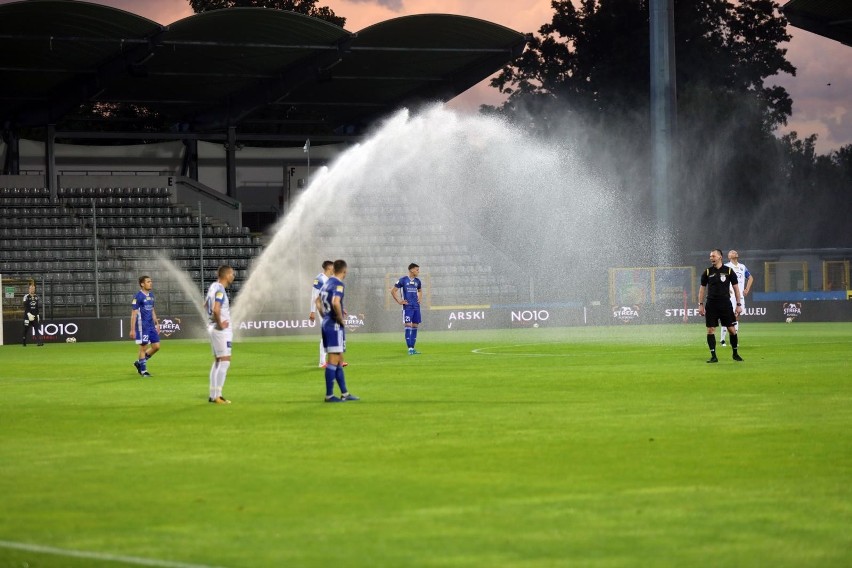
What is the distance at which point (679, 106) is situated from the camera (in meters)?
77.2

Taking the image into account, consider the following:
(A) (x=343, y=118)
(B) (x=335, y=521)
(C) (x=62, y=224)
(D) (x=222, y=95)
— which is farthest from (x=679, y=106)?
(B) (x=335, y=521)

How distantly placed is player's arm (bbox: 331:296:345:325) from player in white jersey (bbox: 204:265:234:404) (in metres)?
1.46

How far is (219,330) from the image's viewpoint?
60.3 feet

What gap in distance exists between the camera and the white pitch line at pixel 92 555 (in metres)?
7.73

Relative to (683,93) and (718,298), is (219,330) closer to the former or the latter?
(718,298)

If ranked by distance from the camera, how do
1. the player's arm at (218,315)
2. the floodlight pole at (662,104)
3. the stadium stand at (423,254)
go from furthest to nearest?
the stadium stand at (423,254) → the floodlight pole at (662,104) → the player's arm at (218,315)

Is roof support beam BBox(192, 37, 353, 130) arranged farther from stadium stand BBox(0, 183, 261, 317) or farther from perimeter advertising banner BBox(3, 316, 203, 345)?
perimeter advertising banner BBox(3, 316, 203, 345)

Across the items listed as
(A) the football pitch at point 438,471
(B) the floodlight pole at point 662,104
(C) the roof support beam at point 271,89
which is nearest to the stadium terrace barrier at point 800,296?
(B) the floodlight pole at point 662,104

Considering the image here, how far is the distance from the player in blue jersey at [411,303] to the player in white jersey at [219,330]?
12.9 m

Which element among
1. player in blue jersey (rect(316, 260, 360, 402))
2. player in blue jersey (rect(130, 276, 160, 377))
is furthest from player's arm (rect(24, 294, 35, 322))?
player in blue jersey (rect(316, 260, 360, 402))

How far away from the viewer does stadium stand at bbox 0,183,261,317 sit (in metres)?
48.1

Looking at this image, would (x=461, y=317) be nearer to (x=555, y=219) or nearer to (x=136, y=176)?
(x=136, y=176)

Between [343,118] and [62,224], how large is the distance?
18.2m

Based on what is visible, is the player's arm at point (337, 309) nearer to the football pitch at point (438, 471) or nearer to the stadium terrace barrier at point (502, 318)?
the football pitch at point (438, 471)
